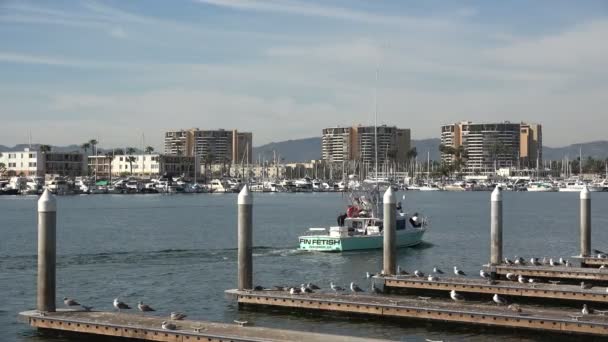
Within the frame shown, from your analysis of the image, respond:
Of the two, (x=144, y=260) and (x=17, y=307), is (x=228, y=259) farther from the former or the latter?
(x=17, y=307)

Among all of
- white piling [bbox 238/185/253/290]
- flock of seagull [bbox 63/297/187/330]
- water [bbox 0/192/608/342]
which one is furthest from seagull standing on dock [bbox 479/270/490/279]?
flock of seagull [bbox 63/297/187/330]

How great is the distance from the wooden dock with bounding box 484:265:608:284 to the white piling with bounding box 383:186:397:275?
6832mm

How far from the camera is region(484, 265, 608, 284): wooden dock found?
42.4m

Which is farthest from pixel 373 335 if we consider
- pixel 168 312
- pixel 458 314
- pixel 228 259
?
pixel 228 259

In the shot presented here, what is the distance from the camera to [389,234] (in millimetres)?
37969

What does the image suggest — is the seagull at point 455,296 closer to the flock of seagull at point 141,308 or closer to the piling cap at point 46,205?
the flock of seagull at point 141,308

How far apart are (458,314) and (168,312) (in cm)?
1240

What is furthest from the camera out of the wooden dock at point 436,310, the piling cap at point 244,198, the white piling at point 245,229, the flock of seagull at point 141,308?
the piling cap at point 244,198

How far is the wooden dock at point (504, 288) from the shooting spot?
35.1 meters

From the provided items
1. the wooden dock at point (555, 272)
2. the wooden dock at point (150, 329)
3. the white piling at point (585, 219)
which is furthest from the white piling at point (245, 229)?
the white piling at point (585, 219)

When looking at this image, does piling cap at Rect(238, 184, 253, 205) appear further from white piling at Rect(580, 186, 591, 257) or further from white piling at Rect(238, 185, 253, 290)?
white piling at Rect(580, 186, 591, 257)

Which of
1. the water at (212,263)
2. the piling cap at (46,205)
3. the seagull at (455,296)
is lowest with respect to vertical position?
the water at (212,263)

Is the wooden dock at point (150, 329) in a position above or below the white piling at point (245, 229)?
below

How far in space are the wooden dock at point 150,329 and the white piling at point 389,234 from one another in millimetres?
11571
